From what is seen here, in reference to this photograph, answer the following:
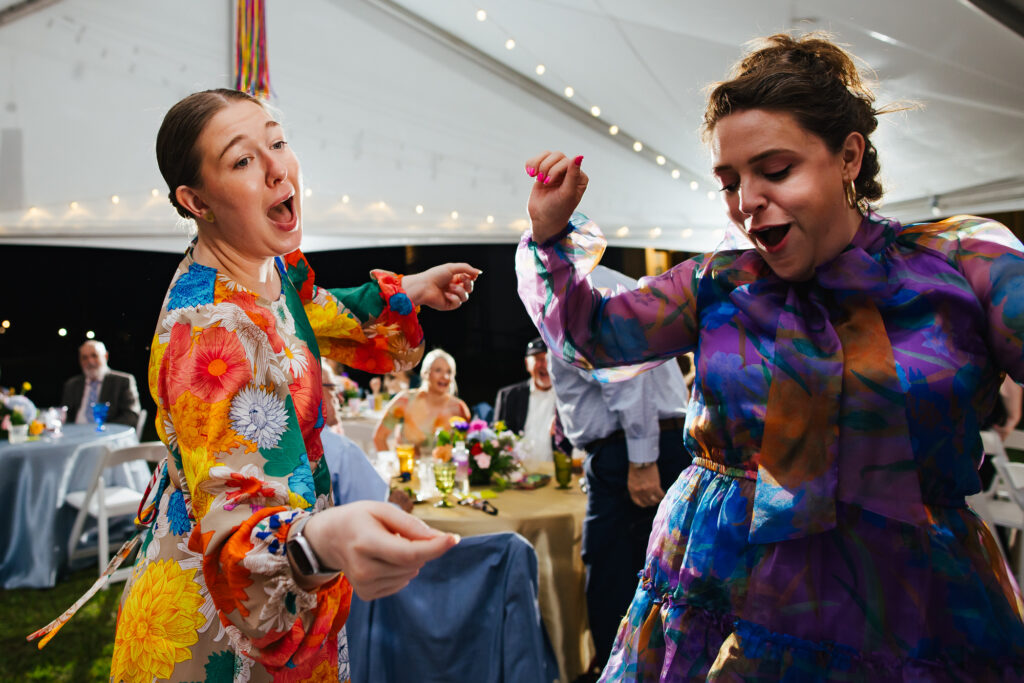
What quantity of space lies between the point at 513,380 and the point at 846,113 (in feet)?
28.2

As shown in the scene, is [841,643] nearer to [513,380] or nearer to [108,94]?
[108,94]

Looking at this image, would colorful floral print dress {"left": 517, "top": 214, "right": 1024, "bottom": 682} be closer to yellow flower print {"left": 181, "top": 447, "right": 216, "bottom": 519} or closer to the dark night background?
yellow flower print {"left": 181, "top": 447, "right": 216, "bottom": 519}

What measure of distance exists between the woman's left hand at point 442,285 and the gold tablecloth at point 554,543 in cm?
141

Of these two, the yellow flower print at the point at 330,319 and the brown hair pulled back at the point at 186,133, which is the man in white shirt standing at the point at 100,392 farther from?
the brown hair pulled back at the point at 186,133

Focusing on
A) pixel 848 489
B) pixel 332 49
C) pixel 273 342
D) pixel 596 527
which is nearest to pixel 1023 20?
pixel 596 527

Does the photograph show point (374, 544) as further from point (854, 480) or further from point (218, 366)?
point (854, 480)

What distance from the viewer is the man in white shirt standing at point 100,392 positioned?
18.1 ft

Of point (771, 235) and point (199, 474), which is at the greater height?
point (771, 235)

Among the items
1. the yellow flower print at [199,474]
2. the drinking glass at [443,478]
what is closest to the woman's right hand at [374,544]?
the yellow flower print at [199,474]

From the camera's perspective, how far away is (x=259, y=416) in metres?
0.85

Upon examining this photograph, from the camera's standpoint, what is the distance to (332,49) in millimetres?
4414

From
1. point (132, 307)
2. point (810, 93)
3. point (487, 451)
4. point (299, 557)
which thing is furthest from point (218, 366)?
point (132, 307)

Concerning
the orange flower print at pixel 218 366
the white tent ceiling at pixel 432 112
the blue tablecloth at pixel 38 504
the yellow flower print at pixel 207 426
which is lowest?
the blue tablecloth at pixel 38 504

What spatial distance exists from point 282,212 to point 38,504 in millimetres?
4551
